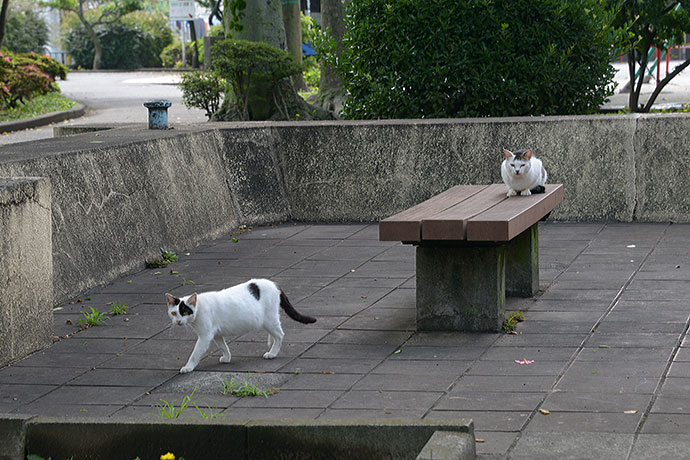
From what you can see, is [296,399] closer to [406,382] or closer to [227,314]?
[406,382]

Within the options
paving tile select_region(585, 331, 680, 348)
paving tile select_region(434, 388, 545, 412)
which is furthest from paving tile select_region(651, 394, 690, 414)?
paving tile select_region(585, 331, 680, 348)

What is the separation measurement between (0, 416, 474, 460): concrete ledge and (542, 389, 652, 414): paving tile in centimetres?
83

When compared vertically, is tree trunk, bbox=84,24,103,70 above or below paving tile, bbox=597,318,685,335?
above

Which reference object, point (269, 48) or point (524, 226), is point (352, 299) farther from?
point (269, 48)

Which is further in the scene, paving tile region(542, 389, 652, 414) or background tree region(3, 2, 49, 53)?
background tree region(3, 2, 49, 53)

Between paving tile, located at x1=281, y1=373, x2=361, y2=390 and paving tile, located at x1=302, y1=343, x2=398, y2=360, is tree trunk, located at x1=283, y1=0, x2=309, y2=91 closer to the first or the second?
paving tile, located at x1=302, y1=343, x2=398, y2=360

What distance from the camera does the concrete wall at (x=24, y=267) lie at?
5863 mm

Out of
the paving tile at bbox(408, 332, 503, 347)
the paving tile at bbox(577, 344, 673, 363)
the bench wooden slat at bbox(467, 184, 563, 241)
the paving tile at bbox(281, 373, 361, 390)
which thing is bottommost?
the paving tile at bbox(408, 332, 503, 347)

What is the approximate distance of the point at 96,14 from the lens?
56.3 meters

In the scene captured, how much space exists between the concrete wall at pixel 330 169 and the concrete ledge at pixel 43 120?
999 centimetres

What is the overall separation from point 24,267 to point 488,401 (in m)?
2.76

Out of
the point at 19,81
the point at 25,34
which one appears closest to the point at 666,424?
the point at 19,81

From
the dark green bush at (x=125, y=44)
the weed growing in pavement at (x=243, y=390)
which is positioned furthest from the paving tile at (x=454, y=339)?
the dark green bush at (x=125, y=44)

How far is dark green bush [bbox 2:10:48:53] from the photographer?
46.0 meters
